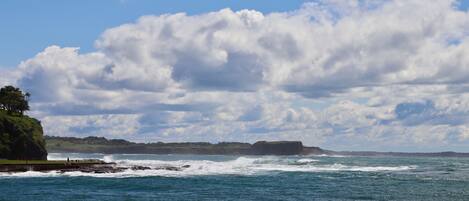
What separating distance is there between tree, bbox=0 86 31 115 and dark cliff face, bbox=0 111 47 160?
1983 cm

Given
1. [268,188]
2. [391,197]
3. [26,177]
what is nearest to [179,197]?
[268,188]

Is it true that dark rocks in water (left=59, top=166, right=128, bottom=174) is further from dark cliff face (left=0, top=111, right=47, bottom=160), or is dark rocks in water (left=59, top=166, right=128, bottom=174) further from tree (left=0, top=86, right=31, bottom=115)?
tree (left=0, top=86, right=31, bottom=115)

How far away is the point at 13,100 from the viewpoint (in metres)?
137

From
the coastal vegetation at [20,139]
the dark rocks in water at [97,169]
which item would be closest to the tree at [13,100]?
the coastal vegetation at [20,139]

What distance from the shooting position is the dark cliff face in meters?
108

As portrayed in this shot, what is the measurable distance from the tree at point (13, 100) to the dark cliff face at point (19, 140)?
19825mm

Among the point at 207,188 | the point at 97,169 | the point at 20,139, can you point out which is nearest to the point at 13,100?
the point at 20,139

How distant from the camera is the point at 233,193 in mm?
62875

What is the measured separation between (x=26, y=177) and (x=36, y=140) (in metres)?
38.8

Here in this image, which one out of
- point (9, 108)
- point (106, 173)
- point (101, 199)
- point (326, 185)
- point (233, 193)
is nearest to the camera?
point (101, 199)

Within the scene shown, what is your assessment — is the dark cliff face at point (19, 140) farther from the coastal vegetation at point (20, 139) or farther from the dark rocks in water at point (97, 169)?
the dark rocks in water at point (97, 169)

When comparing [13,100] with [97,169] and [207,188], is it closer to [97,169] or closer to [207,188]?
[97,169]

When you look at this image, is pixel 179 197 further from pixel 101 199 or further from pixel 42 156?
pixel 42 156

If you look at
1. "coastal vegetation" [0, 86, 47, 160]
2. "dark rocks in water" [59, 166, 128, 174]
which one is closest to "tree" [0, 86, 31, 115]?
"coastal vegetation" [0, 86, 47, 160]
